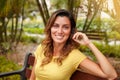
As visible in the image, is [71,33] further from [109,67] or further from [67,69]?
[109,67]

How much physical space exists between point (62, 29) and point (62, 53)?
175 millimetres

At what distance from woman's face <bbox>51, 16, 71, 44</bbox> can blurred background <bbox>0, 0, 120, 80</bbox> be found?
112 cm

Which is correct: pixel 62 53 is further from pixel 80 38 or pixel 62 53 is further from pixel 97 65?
pixel 97 65

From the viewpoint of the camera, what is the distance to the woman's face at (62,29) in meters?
2.66

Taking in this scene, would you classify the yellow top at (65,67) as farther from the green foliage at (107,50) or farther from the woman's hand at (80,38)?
the green foliage at (107,50)

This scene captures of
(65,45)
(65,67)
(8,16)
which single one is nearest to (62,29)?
(65,45)

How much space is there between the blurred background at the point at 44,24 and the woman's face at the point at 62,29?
3.69 feet

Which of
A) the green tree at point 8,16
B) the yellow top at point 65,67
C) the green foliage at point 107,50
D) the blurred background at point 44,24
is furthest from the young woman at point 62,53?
the green foliage at point 107,50

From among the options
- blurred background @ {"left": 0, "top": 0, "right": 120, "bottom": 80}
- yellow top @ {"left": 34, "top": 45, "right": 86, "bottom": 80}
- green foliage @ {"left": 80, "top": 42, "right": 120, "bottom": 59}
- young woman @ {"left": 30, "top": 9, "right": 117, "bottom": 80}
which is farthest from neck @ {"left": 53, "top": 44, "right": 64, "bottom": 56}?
green foliage @ {"left": 80, "top": 42, "right": 120, "bottom": 59}

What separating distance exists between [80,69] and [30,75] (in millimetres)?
668

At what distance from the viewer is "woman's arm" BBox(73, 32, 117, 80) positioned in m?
2.37

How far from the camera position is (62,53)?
2.67 meters

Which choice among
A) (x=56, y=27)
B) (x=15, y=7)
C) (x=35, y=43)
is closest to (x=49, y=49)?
(x=56, y=27)

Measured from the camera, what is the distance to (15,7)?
21.7 ft
